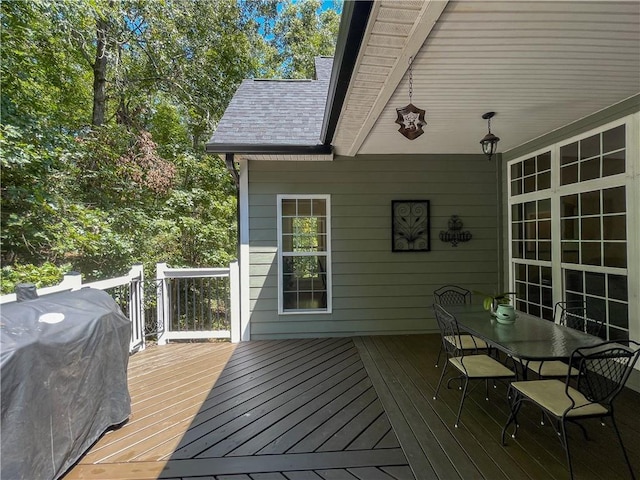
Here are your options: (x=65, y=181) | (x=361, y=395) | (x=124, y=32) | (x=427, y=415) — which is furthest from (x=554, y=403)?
(x=124, y=32)

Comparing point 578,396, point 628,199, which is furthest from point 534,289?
point 578,396

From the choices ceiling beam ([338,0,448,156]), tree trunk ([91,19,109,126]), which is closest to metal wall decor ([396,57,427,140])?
ceiling beam ([338,0,448,156])

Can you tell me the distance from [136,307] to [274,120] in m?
3.14

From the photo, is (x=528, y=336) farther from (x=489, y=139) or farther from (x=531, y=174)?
(x=531, y=174)

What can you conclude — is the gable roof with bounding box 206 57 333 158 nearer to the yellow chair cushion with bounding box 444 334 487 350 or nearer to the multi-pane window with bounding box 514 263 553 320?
the yellow chair cushion with bounding box 444 334 487 350

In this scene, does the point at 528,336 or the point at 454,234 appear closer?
the point at 528,336

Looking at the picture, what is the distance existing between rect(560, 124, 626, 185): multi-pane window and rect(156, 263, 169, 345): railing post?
5.15m

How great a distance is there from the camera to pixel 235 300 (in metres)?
4.38

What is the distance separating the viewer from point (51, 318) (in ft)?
6.07

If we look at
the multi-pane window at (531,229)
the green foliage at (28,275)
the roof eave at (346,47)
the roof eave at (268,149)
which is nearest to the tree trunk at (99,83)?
the green foliage at (28,275)

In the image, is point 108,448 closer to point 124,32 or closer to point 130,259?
point 130,259

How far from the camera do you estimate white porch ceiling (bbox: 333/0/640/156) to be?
67.1 inches

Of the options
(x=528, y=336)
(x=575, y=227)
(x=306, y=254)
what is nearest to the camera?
(x=528, y=336)

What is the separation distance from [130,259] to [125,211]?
3.27 ft
